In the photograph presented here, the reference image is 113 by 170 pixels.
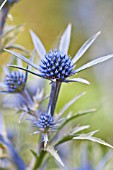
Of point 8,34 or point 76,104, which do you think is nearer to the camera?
point 8,34

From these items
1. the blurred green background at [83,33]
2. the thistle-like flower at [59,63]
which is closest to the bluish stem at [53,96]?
the thistle-like flower at [59,63]

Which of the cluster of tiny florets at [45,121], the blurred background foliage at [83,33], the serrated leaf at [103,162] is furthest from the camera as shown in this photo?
the blurred background foliage at [83,33]

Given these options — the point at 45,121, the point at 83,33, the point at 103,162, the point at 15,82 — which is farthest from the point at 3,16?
the point at 83,33

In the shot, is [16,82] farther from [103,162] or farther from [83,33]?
[83,33]

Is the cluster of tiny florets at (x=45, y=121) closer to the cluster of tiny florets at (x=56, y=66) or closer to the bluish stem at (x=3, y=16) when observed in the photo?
the cluster of tiny florets at (x=56, y=66)

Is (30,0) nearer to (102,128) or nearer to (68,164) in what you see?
(102,128)

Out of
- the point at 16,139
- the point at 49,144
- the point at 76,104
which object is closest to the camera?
the point at 49,144

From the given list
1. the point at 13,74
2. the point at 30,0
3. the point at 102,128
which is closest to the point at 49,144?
the point at 13,74
